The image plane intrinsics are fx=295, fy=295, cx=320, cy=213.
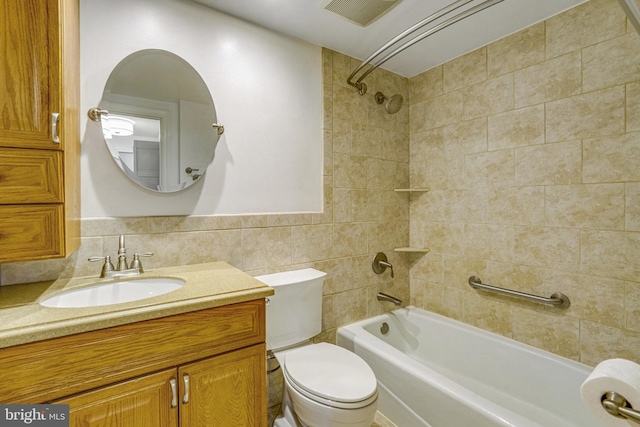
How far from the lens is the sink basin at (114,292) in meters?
1.15

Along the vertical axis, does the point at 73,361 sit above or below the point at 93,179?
below

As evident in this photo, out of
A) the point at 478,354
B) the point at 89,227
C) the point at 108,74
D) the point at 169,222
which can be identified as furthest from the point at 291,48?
the point at 478,354

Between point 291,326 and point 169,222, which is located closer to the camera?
point 169,222

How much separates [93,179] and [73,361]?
0.80 metres

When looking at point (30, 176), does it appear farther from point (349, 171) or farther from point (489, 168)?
point (489, 168)

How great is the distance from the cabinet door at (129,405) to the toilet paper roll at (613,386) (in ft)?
4.23

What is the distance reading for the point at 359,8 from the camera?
1537 mm

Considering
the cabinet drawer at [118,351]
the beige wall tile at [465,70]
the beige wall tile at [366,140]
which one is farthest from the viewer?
the beige wall tile at [366,140]

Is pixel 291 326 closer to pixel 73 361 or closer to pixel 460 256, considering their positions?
pixel 73 361

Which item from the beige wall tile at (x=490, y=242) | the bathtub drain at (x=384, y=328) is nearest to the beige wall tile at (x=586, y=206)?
the beige wall tile at (x=490, y=242)

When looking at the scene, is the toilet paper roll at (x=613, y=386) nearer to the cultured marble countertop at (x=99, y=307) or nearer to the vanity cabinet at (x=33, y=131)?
the cultured marble countertop at (x=99, y=307)

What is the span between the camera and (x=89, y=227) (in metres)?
1.29

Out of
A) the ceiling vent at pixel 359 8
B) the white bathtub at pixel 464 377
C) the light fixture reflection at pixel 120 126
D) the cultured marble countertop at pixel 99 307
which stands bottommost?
the white bathtub at pixel 464 377

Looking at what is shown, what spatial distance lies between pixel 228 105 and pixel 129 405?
1402 mm
